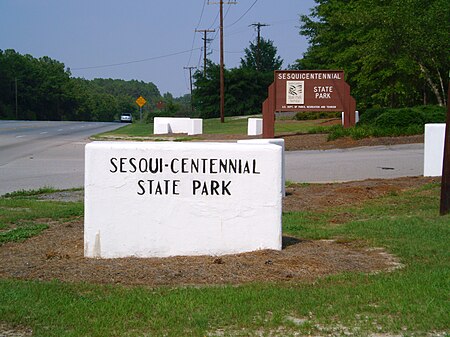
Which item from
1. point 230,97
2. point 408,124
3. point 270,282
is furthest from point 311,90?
point 230,97

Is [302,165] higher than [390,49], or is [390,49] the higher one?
[390,49]

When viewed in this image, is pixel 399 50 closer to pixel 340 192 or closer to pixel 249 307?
pixel 340 192

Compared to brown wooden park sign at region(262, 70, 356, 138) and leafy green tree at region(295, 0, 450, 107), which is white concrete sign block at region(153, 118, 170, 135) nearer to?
leafy green tree at region(295, 0, 450, 107)

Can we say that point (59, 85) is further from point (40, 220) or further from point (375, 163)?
point (40, 220)

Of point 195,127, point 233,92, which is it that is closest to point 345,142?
point 195,127

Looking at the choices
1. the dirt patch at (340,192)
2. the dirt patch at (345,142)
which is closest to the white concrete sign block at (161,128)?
the dirt patch at (345,142)

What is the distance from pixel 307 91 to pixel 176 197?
22889 millimetres

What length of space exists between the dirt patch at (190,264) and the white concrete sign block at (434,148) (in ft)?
25.7

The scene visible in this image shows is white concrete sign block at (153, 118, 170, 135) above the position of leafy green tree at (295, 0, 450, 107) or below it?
below

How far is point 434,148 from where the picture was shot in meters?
15.9

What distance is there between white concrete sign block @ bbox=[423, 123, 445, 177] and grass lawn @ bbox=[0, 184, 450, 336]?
28.7 ft

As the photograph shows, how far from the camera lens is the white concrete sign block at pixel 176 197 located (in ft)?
24.9

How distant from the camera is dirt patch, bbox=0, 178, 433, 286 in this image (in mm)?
6738

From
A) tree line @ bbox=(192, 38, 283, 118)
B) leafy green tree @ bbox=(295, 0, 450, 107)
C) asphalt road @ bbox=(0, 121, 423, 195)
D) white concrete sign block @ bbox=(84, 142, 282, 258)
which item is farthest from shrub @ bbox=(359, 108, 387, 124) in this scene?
tree line @ bbox=(192, 38, 283, 118)
